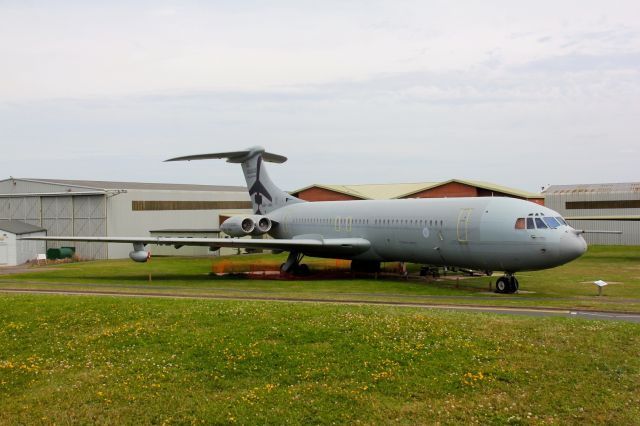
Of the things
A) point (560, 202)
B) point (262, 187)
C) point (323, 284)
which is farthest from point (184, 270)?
point (560, 202)

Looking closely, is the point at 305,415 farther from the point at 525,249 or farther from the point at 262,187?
the point at 262,187

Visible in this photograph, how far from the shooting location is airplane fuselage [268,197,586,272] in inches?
1206

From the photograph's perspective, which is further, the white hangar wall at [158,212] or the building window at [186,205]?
the building window at [186,205]

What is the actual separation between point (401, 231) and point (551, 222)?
9.27 metres

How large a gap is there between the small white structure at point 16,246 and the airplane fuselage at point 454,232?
31.1 meters

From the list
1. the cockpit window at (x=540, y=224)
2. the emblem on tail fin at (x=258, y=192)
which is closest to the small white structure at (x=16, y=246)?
the emblem on tail fin at (x=258, y=192)

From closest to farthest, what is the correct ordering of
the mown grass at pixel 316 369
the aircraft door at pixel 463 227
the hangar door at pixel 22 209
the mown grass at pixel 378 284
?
the mown grass at pixel 316 369, the mown grass at pixel 378 284, the aircraft door at pixel 463 227, the hangar door at pixel 22 209

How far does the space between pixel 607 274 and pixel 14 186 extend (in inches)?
2312

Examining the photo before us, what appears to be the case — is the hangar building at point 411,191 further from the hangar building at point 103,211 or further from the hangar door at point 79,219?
the hangar door at point 79,219

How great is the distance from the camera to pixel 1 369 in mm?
15578

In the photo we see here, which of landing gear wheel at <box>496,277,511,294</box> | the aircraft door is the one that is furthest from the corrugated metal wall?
landing gear wheel at <box>496,277,511,294</box>

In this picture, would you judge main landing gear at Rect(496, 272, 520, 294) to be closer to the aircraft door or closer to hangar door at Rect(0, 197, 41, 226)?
the aircraft door

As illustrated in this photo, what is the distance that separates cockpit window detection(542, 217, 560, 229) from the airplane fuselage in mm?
175

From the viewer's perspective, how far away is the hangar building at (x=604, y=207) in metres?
66.9
